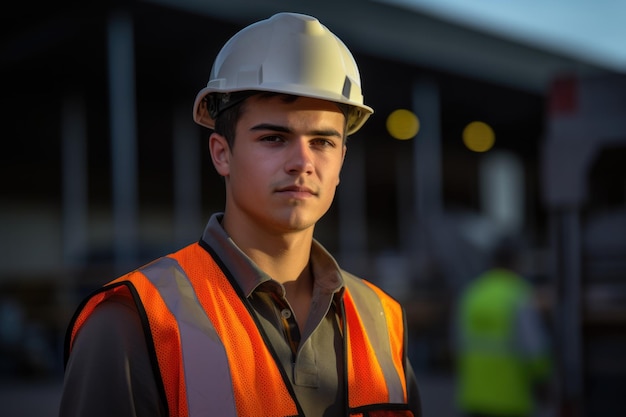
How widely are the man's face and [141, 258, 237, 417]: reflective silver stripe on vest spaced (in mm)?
300

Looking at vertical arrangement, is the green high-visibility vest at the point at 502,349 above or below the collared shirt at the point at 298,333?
below

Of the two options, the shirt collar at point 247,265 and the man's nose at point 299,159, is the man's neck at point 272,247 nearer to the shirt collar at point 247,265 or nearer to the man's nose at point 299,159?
the shirt collar at point 247,265

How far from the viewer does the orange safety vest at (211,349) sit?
195 centimetres

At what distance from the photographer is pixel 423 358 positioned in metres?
13.6

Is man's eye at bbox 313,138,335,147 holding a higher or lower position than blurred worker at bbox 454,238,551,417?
higher

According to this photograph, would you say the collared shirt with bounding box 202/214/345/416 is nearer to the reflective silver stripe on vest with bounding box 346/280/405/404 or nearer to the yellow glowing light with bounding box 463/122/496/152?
the reflective silver stripe on vest with bounding box 346/280/405/404

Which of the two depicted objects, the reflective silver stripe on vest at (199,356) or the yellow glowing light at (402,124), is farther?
the yellow glowing light at (402,124)

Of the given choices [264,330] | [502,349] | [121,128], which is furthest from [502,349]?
[121,128]

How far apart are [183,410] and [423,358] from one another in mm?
11992

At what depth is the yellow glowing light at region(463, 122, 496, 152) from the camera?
26.7m

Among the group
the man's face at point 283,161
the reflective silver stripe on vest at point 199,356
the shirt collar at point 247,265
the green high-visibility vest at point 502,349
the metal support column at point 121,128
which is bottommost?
the green high-visibility vest at point 502,349

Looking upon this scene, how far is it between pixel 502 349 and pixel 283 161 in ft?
13.8

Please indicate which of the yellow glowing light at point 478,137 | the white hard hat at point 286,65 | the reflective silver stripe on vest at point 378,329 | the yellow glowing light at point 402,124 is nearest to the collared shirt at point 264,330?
the reflective silver stripe on vest at point 378,329

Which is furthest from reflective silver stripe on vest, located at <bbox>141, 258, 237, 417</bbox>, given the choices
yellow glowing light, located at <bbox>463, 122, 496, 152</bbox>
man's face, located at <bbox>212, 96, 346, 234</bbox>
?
yellow glowing light, located at <bbox>463, 122, 496, 152</bbox>
